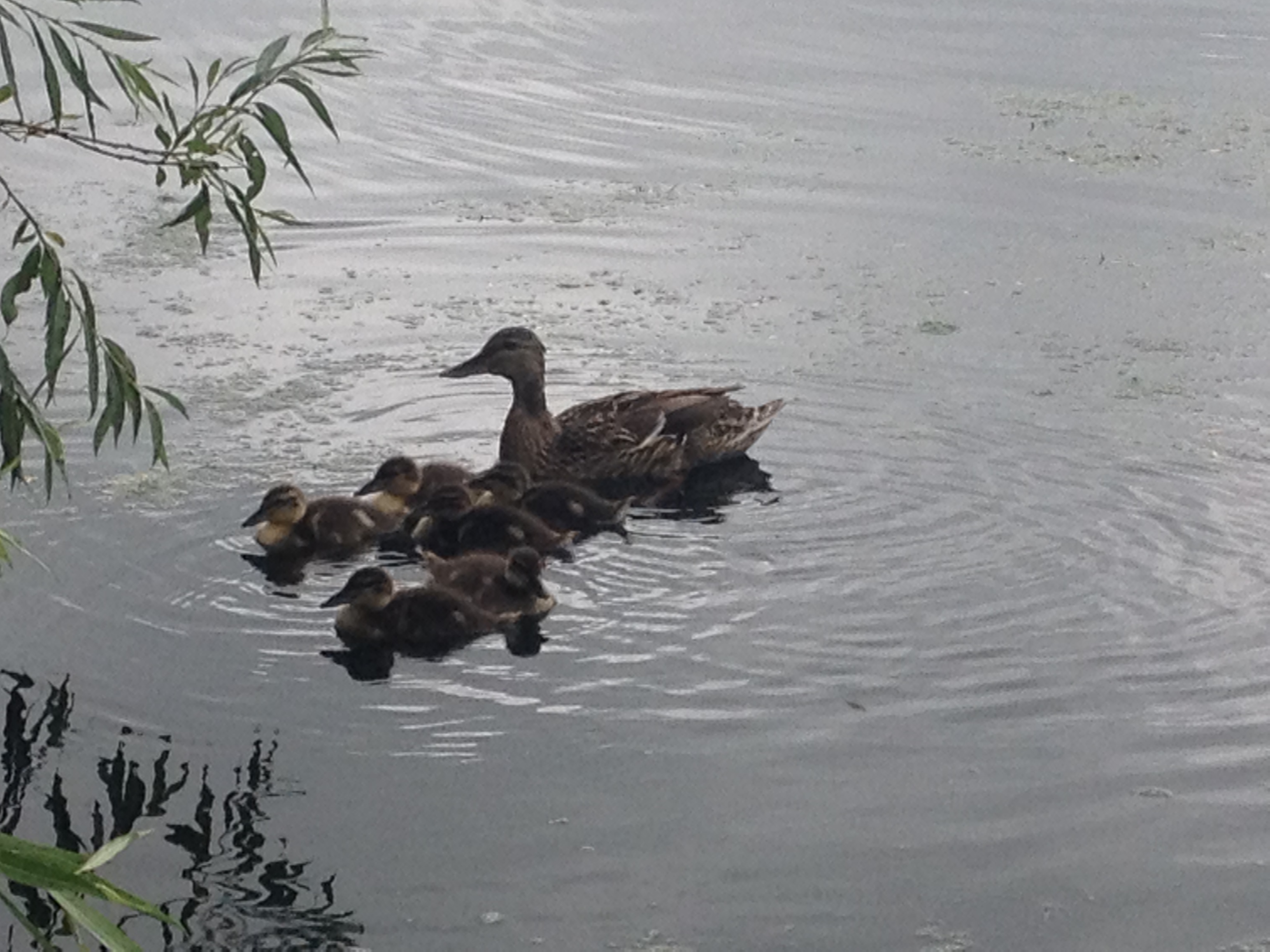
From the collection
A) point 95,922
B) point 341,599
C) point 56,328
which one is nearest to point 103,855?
point 95,922

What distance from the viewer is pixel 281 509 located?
19.4ft

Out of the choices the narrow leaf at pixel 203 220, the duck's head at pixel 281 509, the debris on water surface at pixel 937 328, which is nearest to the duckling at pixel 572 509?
the duck's head at pixel 281 509

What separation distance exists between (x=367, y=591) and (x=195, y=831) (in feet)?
3.97

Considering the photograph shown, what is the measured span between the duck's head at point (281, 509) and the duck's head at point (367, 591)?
377 mm

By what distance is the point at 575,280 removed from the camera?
835 cm

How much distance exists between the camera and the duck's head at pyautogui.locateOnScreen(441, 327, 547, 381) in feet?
22.7

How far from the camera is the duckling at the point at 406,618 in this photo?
17.8 feet

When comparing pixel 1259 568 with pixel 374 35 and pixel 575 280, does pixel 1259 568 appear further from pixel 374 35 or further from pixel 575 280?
pixel 374 35

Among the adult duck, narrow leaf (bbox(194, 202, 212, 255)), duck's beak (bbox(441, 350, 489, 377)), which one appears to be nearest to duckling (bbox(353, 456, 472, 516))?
the adult duck

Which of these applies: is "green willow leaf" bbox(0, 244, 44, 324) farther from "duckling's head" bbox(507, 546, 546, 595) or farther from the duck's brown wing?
the duck's brown wing

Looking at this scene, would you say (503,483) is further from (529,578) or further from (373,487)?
(529,578)

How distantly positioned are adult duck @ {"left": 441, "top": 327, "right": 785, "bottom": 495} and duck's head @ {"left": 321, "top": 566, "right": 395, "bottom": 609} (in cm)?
133

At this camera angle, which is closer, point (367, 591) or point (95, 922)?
point (95, 922)

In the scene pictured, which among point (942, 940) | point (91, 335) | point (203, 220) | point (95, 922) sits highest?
point (203, 220)
